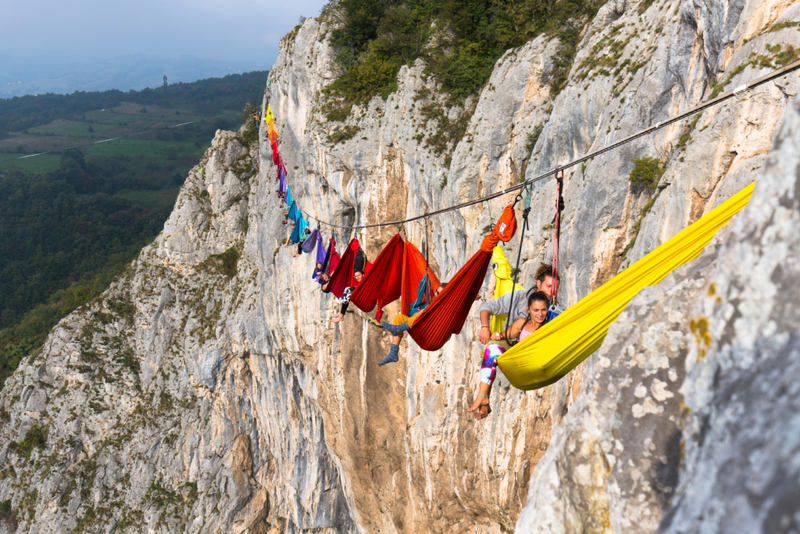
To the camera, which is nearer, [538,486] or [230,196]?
[538,486]

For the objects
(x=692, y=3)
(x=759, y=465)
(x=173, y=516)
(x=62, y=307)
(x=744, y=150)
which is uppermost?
(x=692, y=3)

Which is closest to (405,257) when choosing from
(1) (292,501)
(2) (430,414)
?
(2) (430,414)

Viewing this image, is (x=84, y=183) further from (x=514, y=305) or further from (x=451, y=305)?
(x=514, y=305)

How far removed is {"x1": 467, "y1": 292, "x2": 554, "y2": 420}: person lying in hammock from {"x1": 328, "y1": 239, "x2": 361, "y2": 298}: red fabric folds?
22.0ft

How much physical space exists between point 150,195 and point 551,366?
347 ft

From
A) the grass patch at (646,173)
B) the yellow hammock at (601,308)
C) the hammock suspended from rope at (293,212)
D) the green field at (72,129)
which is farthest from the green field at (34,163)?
the yellow hammock at (601,308)

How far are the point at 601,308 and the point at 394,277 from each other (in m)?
6.49

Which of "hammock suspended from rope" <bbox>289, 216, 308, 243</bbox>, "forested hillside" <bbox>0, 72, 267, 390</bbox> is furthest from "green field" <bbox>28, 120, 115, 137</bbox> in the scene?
"hammock suspended from rope" <bbox>289, 216, 308, 243</bbox>

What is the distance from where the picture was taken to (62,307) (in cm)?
4447

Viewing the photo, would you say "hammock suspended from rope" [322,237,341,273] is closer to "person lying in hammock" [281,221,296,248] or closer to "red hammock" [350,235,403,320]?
"red hammock" [350,235,403,320]

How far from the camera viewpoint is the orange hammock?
9.01 m

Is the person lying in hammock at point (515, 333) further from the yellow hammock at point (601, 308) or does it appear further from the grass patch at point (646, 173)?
the grass patch at point (646, 173)

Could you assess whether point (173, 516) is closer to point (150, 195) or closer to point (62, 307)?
point (62, 307)

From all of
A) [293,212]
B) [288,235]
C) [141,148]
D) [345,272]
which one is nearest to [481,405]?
[345,272]
